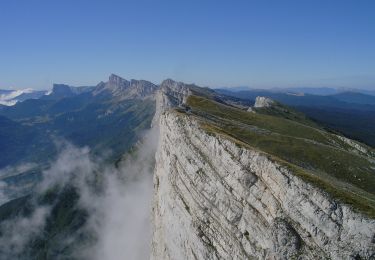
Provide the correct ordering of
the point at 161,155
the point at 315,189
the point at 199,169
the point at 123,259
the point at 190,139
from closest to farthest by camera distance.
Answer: the point at 315,189 < the point at 199,169 < the point at 190,139 < the point at 161,155 < the point at 123,259

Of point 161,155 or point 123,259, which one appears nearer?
point 161,155

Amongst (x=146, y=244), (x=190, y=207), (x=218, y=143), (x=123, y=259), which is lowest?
(x=123, y=259)

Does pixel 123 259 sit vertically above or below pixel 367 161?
below

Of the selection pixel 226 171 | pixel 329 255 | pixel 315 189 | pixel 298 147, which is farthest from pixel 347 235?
pixel 298 147

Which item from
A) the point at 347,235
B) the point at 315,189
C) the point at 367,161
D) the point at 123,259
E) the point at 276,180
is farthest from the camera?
the point at 123,259

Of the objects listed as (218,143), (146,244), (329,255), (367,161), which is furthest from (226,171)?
(146,244)

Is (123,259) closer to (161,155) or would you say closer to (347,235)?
(161,155)
